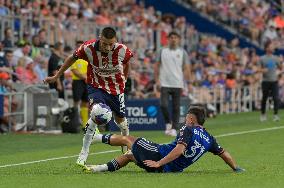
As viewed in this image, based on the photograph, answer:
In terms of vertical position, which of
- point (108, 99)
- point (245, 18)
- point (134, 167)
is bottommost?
point (134, 167)

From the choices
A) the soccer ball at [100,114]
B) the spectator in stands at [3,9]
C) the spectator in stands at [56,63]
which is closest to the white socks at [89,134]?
the soccer ball at [100,114]

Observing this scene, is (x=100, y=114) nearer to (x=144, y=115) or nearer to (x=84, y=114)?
(x=84, y=114)

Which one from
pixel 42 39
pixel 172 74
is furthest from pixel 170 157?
pixel 42 39

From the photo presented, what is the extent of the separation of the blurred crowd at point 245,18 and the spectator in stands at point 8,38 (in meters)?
16.1

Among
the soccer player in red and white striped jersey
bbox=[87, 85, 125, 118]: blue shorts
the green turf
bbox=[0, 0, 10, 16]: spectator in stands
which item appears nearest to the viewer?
the green turf

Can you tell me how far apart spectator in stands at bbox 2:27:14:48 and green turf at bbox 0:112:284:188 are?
4529 mm

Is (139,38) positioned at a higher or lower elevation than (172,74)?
higher

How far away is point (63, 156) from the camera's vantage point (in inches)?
666

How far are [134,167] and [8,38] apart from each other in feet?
41.6

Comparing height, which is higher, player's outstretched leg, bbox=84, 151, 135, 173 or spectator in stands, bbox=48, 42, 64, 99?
spectator in stands, bbox=48, 42, 64, 99

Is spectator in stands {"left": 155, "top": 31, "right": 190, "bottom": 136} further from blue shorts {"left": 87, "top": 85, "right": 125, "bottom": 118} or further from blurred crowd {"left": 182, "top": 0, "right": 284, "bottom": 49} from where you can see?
blurred crowd {"left": 182, "top": 0, "right": 284, "bottom": 49}

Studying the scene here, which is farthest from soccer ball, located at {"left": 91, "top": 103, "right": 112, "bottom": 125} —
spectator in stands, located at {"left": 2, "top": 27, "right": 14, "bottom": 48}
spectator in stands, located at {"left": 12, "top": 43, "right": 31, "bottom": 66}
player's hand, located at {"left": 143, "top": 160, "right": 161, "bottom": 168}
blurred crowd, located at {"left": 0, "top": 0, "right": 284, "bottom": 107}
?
spectator in stands, located at {"left": 2, "top": 27, "right": 14, "bottom": 48}

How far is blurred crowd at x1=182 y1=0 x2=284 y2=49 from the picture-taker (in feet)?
137

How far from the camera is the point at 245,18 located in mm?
42438
